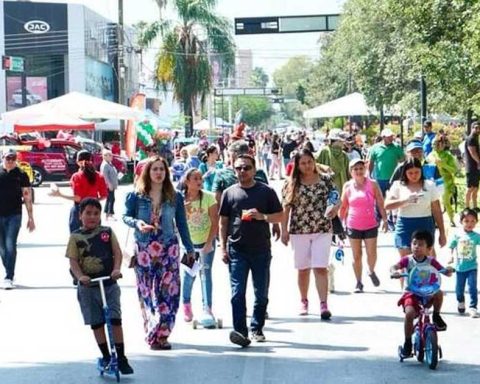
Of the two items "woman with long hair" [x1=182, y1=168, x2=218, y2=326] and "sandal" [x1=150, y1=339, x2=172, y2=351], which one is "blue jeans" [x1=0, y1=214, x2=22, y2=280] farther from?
"sandal" [x1=150, y1=339, x2=172, y2=351]

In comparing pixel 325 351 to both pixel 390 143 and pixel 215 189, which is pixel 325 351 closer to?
pixel 215 189

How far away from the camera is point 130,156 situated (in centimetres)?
4428

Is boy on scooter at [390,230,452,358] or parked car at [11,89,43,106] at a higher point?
parked car at [11,89,43,106]

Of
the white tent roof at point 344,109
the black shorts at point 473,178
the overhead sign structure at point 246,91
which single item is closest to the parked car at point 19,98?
the white tent roof at point 344,109

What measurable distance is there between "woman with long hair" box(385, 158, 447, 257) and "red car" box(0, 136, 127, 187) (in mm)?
30316

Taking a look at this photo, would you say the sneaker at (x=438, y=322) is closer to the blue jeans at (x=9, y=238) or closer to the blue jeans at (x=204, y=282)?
the blue jeans at (x=204, y=282)

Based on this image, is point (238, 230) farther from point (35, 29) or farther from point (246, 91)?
point (246, 91)

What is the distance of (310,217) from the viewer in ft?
39.5

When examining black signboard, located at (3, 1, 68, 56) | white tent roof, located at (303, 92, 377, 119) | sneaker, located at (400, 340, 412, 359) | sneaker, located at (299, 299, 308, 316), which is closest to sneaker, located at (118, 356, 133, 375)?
sneaker, located at (400, 340, 412, 359)

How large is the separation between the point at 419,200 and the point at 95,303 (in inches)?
165

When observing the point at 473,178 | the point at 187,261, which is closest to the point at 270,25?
the point at 473,178

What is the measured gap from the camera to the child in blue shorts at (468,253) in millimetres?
12039

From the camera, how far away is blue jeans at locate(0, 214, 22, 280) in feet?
49.9

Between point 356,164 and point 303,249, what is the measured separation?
1934 millimetres
